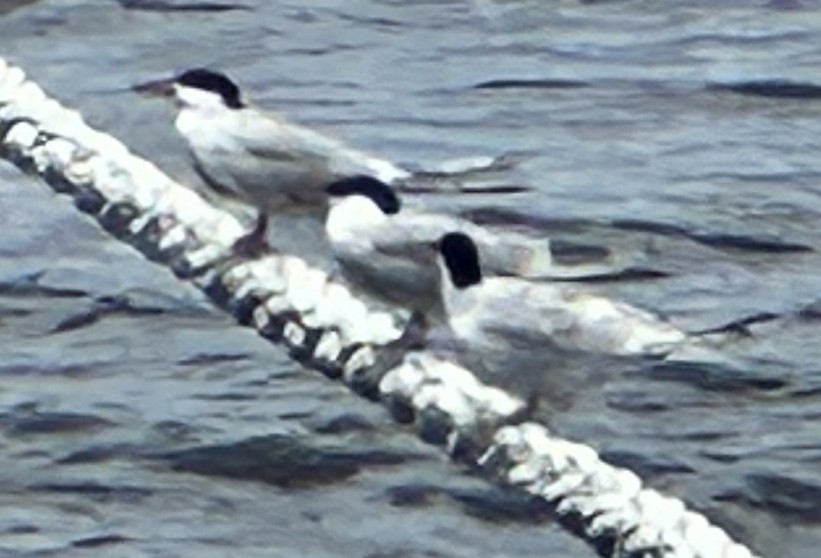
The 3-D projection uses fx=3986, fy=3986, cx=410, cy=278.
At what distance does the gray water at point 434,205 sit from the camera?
9062 mm

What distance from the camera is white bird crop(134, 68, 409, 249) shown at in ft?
31.9

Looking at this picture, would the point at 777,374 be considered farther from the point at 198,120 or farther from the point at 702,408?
the point at 198,120

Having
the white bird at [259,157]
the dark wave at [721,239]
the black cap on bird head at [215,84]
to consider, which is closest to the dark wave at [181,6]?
the dark wave at [721,239]

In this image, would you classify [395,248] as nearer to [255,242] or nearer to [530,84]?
[255,242]

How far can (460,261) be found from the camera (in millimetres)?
8812

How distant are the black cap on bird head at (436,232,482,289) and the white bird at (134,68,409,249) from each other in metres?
0.85

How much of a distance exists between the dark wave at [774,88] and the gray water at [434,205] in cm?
1

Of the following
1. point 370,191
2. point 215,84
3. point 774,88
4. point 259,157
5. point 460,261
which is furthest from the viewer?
point 774,88

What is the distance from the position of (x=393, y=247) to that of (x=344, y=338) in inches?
9.3

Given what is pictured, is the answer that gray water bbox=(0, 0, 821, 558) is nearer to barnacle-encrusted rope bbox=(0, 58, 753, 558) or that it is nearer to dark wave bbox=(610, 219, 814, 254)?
dark wave bbox=(610, 219, 814, 254)

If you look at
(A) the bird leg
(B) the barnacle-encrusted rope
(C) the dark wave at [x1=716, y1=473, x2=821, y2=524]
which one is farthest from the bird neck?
(C) the dark wave at [x1=716, y1=473, x2=821, y2=524]

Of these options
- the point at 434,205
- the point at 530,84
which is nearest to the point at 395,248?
the point at 434,205

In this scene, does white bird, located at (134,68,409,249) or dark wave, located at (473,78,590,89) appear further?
dark wave, located at (473,78,590,89)

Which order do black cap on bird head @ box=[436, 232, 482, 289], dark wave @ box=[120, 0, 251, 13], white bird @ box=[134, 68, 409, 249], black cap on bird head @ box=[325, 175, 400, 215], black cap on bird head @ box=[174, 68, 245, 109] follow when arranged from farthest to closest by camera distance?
dark wave @ box=[120, 0, 251, 13] → black cap on bird head @ box=[174, 68, 245, 109] → white bird @ box=[134, 68, 409, 249] → black cap on bird head @ box=[325, 175, 400, 215] → black cap on bird head @ box=[436, 232, 482, 289]
